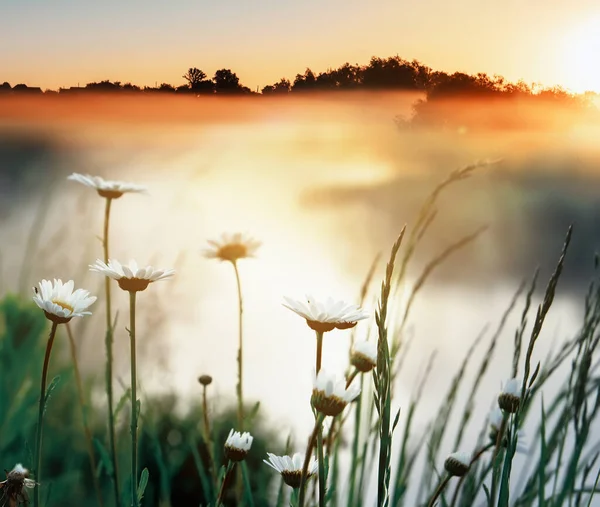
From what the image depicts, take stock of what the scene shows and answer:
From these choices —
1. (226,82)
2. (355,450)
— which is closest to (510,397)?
(355,450)

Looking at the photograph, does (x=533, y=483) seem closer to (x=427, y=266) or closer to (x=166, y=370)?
(x=427, y=266)

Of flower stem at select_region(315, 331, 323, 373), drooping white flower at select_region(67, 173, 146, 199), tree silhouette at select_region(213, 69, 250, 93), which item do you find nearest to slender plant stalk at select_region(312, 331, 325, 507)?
flower stem at select_region(315, 331, 323, 373)

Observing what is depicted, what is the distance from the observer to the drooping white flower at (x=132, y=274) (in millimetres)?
420

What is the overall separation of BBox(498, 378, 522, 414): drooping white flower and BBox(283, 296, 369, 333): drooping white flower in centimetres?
10

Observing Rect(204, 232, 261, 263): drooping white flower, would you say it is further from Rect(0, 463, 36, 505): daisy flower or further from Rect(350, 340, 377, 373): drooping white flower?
Rect(0, 463, 36, 505): daisy flower

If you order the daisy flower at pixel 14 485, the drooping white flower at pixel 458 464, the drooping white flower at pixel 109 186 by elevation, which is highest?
the drooping white flower at pixel 109 186

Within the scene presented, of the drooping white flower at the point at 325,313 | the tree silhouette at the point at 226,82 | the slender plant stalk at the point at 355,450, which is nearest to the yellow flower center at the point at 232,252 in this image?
the slender plant stalk at the point at 355,450

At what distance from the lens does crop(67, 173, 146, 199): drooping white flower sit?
61 cm

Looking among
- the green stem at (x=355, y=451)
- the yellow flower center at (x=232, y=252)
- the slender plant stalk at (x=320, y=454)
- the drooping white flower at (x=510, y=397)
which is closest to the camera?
the slender plant stalk at (x=320, y=454)

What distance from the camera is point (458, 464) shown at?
0.46 metres

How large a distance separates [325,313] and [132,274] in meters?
0.12

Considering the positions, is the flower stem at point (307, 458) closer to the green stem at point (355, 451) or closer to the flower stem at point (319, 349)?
the flower stem at point (319, 349)

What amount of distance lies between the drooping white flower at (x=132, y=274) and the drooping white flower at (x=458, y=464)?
212 mm

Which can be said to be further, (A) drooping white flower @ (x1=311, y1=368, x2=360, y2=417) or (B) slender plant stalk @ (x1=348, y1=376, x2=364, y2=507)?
(B) slender plant stalk @ (x1=348, y1=376, x2=364, y2=507)
